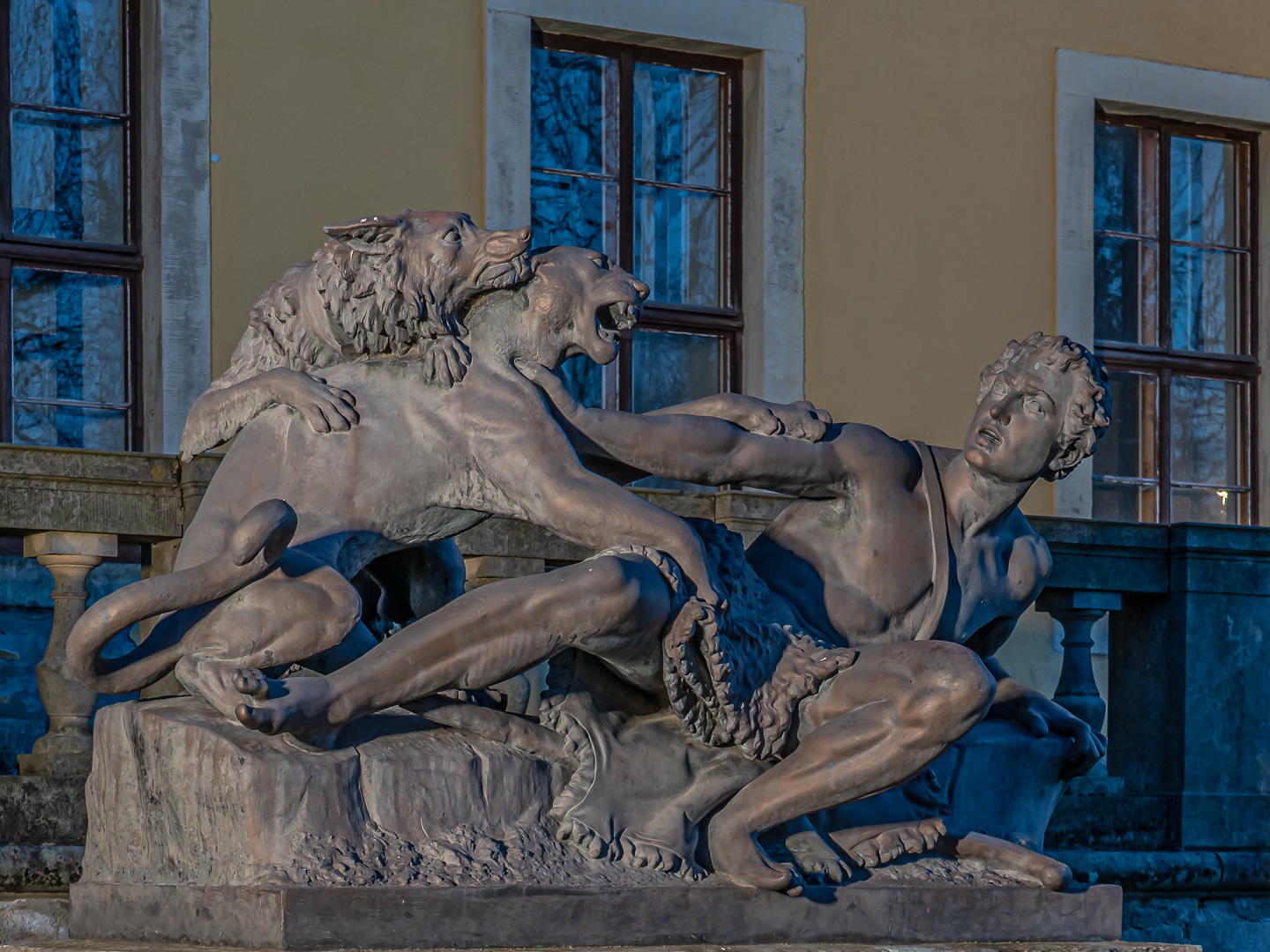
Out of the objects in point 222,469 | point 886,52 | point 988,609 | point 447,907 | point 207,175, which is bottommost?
point 447,907

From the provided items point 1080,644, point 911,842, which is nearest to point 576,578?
point 911,842

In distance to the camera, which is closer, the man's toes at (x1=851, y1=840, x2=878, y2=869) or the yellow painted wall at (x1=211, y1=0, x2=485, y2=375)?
the man's toes at (x1=851, y1=840, x2=878, y2=869)

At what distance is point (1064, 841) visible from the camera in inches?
249

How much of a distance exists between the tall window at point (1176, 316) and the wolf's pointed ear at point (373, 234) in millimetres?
7147

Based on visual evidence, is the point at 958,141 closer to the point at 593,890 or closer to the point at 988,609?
the point at 988,609

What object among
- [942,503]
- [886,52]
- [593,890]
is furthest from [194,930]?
[886,52]

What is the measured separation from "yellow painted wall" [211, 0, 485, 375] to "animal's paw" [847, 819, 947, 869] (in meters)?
4.86

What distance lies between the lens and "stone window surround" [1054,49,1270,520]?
10141mm

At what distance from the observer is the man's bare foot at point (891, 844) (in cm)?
400

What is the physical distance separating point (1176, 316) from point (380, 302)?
25.0ft

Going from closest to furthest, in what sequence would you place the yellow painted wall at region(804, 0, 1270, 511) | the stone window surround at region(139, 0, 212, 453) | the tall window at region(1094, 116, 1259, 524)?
the stone window surround at region(139, 0, 212, 453), the yellow painted wall at region(804, 0, 1270, 511), the tall window at region(1094, 116, 1259, 524)

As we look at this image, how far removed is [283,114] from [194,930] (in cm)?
542

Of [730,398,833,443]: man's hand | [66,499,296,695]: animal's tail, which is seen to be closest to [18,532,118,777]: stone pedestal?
[66,499,296,695]: animal's tail

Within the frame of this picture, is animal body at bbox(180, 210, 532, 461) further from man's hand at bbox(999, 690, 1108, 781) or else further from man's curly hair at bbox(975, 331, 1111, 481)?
man's hand at bbox(999, 690, 1108, 781)
